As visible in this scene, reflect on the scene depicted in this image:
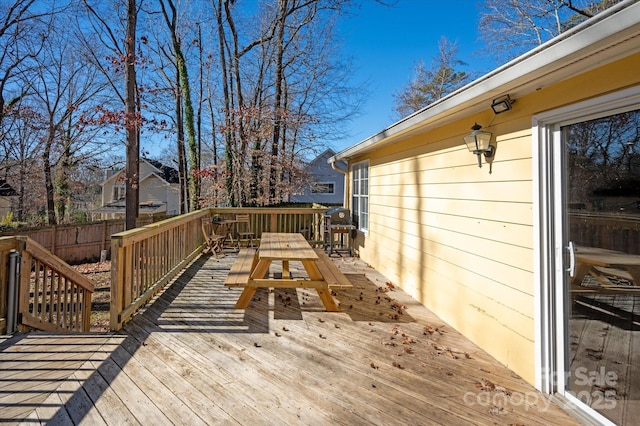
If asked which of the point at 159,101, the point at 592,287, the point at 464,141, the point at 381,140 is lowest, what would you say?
the point at 592,287

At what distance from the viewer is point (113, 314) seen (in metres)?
3.13

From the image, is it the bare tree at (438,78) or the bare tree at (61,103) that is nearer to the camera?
the bare tree at (61,103)

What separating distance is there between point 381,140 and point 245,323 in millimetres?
3182

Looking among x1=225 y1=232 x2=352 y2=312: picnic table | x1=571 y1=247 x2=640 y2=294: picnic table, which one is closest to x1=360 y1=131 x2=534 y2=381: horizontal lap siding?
x1=571 y1=247 x2=640 y2=294: picnic table

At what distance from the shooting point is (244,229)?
880 cm

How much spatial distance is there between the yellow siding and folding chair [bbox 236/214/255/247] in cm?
428

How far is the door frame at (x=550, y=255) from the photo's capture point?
221 centimetres

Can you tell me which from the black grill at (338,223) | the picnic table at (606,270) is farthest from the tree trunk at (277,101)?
the picnic table at (606,270)

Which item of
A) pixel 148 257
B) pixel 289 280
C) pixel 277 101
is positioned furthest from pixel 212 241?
pixel 277 101

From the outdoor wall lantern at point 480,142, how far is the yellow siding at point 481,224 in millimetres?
80

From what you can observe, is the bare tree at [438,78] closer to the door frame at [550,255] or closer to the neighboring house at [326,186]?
the neighboring house at [326,186]

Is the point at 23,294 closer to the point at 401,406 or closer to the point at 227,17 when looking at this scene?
the point at 401,406

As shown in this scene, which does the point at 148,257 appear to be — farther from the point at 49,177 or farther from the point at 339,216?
the point at 49,177

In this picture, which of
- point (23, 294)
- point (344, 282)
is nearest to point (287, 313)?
point (344, 282)
